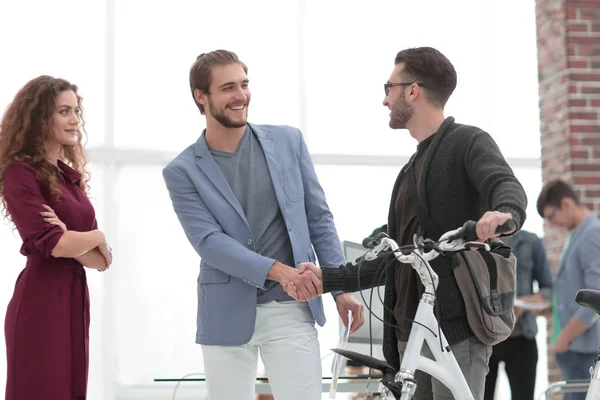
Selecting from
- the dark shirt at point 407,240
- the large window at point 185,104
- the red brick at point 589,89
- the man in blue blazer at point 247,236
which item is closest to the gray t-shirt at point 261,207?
the man in blue blazer at point 247,236

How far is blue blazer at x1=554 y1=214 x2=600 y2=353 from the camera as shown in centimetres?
418

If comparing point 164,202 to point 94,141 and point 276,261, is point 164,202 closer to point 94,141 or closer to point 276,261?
point 94,141

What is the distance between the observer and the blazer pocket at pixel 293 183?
256 cm

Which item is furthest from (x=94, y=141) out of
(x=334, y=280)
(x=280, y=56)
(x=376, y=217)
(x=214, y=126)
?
(x=334, y=280)

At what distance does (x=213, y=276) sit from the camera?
2525 mm

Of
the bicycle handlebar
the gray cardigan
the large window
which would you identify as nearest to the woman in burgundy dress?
the gray cardigan

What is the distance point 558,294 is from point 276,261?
2364 mm

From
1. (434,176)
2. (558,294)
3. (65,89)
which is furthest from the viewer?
(558,294)

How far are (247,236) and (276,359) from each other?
1.15 feet

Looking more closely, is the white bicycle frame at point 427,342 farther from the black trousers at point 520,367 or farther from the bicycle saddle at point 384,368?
the black trousers at point 520,367

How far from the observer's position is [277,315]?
2465mm

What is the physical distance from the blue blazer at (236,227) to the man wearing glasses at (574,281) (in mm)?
2012

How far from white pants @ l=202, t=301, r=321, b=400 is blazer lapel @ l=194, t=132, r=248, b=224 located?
288mm

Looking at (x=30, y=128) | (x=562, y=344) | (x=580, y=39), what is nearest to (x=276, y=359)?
(x=30, y=128)
